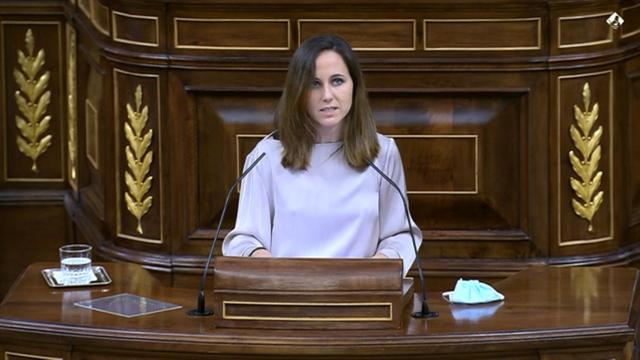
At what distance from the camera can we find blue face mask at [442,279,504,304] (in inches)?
165

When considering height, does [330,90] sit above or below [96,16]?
below

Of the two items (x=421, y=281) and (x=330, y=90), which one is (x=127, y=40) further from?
(x=421, y=281)

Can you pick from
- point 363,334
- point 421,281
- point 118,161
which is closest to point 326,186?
point 421,281

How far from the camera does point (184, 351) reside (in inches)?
154

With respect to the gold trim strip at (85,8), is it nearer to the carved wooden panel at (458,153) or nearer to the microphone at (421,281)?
the carved wooden panel at (458,153)

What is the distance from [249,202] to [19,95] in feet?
10.2

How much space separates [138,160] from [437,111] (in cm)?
122

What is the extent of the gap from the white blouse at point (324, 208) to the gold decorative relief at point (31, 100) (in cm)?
305

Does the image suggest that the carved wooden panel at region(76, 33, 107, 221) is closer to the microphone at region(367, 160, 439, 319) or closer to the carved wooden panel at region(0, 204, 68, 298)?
the carved wooden panel at region(0, 204, 68, 298)

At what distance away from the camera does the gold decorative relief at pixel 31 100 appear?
23.8 feet

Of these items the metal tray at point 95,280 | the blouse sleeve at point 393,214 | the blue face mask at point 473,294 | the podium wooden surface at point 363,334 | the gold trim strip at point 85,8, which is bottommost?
the podium wooden surface at point 363,334

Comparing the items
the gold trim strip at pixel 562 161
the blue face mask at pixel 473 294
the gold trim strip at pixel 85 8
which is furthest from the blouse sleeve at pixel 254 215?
the gold trim strip at pixel 85 8

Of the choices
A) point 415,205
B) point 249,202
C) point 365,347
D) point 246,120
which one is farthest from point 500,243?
point 365,347

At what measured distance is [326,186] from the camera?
4.41 m
